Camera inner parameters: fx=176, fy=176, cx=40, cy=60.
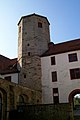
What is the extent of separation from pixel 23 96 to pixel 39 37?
34.2 ft

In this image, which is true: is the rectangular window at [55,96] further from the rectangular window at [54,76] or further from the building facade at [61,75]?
the rectangular window at [54,76]

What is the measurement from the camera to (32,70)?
26031 mm

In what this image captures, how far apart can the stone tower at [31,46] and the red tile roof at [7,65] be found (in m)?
1.66

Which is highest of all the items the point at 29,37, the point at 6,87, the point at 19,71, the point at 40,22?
the point at 40,22

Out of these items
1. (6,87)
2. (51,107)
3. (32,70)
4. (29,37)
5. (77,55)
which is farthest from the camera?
(29,37)

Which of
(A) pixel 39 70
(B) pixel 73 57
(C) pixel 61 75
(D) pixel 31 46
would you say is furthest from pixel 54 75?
(D) pixel 31 46

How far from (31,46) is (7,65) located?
22.1ft

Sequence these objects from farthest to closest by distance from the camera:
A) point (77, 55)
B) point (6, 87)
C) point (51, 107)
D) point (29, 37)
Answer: point (29, 37)
point (77, 55)
point (6, 87)
point (51, 107)

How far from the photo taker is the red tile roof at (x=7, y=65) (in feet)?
92.4

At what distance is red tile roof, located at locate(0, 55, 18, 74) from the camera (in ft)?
92.4

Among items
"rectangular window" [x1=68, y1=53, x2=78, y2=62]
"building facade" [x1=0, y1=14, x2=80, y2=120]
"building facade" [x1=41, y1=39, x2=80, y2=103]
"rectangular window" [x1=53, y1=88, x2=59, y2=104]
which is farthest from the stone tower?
"rectangular window" [x1=68, y1=53, x2=78, y2=62]

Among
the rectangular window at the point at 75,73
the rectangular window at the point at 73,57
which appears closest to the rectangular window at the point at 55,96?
the rectangular window at the point at 75,73

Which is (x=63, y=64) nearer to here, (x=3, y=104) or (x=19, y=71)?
(x=19, y=71)

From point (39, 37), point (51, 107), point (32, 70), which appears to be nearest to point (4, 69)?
point (32, 70)
